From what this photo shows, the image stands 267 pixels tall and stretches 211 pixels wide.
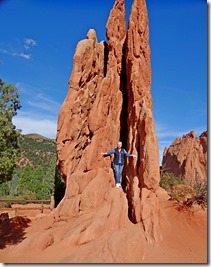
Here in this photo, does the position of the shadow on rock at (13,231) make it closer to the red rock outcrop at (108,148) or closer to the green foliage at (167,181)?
the red rock outcrop at (108,148)

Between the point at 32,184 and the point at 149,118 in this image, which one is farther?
the point at 32,184

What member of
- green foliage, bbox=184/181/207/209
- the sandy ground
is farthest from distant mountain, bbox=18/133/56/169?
the sandy ground

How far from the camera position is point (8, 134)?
11.1 metres

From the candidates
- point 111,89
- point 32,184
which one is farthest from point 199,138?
point 111,89

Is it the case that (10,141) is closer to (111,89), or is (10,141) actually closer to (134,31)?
(111,89)

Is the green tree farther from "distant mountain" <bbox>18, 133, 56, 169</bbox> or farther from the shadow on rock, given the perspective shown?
"distant mountain" <bbox>18, 133, 56, 169</bbox>

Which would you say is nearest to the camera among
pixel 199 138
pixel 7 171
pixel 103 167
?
pixel 7 171

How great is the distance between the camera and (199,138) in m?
45.0

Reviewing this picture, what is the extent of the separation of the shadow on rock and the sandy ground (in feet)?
1.16

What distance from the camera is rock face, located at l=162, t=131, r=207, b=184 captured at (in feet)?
141

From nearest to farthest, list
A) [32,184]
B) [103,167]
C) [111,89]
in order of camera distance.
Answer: [103,167] < [111,89] < [32,184]

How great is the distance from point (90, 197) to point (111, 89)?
5.17m

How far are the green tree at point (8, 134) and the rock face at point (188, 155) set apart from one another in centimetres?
3222

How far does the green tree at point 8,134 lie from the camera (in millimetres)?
10875
